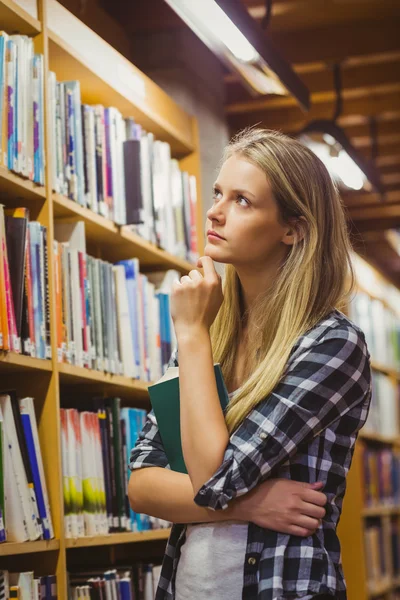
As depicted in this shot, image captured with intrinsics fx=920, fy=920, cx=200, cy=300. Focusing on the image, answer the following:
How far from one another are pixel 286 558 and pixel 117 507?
1.24 metres

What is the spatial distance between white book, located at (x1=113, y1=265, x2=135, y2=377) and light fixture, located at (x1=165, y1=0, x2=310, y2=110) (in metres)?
0.81

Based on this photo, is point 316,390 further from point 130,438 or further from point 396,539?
point 396,539

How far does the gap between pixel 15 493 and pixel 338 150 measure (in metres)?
2.66

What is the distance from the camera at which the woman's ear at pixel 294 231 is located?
6.27ft

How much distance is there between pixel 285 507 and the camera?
5.35 ft

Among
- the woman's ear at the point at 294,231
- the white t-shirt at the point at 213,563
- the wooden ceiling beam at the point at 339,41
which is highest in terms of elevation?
the wooden ceiling beam at the point at 339,41

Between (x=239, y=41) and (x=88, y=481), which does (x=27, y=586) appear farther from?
(x=239, y=41)

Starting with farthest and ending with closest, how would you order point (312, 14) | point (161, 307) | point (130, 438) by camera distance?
1. point (312, 14)
2. point (161, 307)
3. point (130, 438)

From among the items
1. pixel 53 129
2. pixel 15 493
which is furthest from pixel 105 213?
pixel 15 493

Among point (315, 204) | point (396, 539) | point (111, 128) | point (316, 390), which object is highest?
point (111, 128)

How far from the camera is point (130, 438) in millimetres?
2973

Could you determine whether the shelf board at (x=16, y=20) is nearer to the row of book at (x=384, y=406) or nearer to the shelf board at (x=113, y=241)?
the shelf board at (x=113, y=241)

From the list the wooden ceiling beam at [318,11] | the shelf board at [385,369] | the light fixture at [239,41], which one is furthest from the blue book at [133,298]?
the shelf board at [385,369]

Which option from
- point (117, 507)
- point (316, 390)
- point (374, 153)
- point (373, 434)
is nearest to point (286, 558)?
point (316, 390)
